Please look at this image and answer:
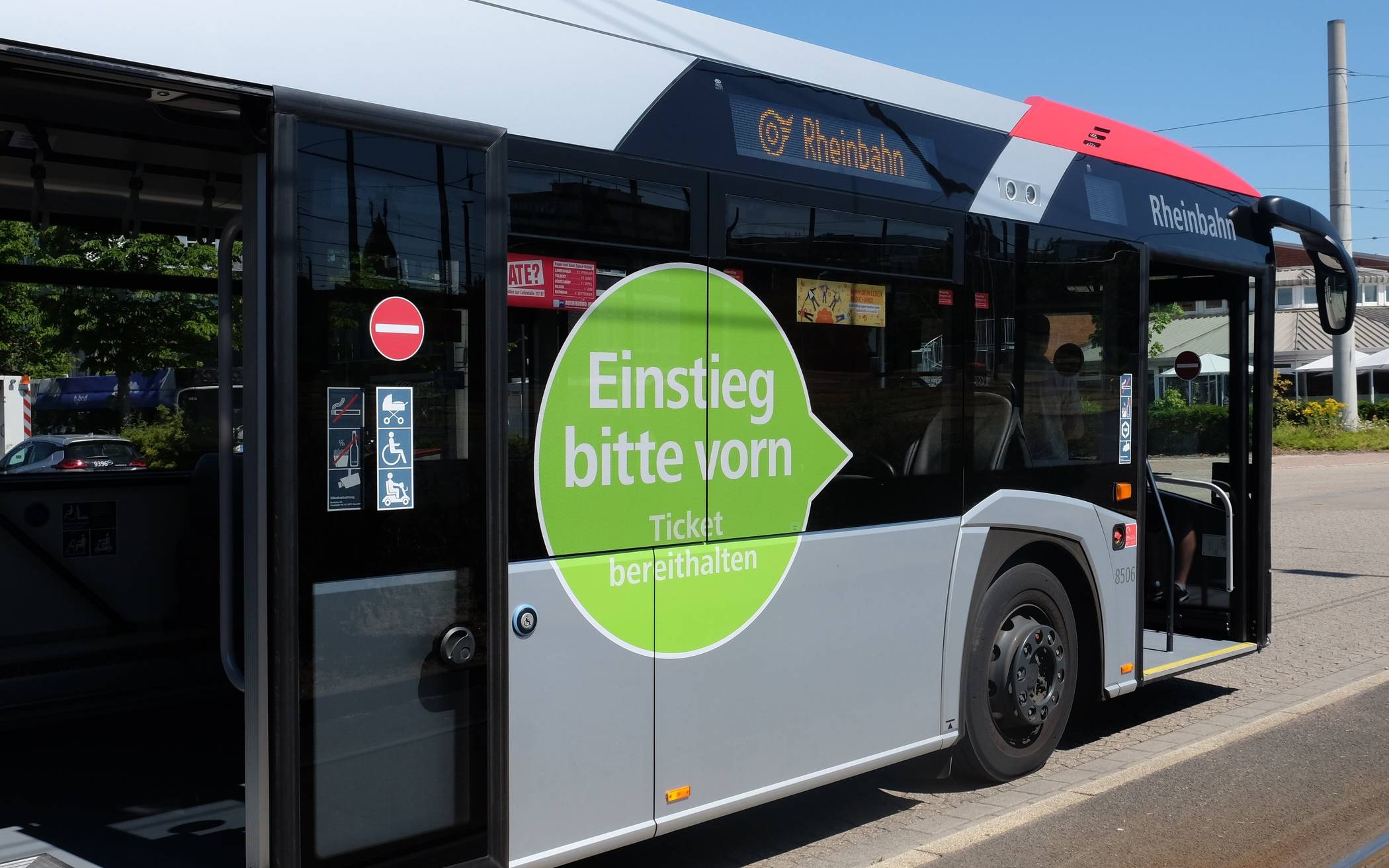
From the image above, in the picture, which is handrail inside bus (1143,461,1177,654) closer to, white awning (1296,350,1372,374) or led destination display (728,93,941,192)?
led destination display (728,93,941,192)

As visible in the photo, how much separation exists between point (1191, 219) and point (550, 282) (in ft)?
14.5

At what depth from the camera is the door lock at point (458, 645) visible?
358cm

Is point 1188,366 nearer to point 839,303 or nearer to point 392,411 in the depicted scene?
point 839,303

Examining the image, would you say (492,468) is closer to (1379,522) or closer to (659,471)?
(659,471)

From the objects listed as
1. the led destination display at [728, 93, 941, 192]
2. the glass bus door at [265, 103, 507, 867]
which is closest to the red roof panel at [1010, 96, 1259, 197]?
the led destination display at [728, 93, 941, 192]

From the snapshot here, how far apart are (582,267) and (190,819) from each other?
249 cm

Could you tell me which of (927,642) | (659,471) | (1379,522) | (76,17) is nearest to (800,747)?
(927,642)

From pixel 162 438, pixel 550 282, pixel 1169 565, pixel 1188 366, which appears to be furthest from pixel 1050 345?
pixel 162 438

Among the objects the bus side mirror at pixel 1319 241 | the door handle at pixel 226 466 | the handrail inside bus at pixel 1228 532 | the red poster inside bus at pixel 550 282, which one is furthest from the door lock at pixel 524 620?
the bus side mirror at pixel 1319 241

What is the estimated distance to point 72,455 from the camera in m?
6.71

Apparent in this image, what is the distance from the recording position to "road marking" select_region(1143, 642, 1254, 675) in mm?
6648

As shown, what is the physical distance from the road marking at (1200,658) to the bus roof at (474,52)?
3389mm

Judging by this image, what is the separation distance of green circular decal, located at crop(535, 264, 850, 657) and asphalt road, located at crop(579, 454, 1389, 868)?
1.27 meters

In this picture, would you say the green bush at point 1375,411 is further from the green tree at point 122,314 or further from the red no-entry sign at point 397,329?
the red no-entry sign at point 397,329
